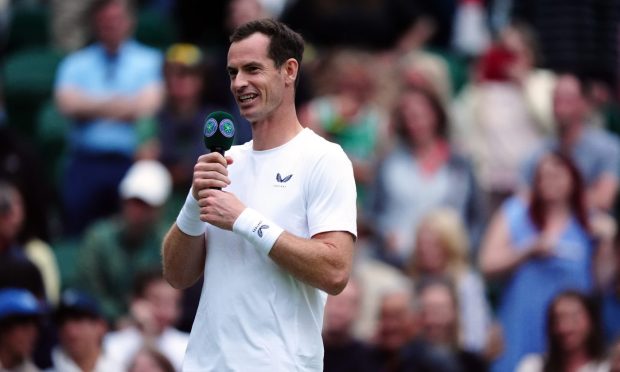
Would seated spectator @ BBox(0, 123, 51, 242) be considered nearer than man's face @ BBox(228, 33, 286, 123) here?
No

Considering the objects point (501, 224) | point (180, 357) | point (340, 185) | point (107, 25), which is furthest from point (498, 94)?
point (340, 185)

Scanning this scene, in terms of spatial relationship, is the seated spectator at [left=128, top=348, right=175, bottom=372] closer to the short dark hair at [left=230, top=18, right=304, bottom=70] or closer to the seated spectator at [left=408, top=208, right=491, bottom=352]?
the seated spectator at [left=408, top=208, right=491, bottom=352]

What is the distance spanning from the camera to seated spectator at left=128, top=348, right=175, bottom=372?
9.13 metres

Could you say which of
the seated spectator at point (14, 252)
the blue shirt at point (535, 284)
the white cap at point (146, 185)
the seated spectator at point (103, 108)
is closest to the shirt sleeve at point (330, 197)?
the seated spectator at point (14, 252)

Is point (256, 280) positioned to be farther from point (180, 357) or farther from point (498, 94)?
point (498, 94)

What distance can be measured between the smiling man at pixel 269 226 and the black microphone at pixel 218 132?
8 cm

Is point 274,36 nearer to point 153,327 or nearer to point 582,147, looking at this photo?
point 153,327

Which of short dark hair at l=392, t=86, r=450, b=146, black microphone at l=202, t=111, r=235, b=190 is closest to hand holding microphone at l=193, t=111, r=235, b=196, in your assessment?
black microphone at l=202, t=111, r=235, b=190

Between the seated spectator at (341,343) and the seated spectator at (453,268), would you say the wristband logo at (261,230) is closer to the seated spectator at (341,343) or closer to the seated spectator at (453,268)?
the seated spectator at (341,343)

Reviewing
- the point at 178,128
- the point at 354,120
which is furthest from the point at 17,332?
the point at 354,120

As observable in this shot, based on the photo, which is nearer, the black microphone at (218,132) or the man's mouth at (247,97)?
the black microphone at (218,132)

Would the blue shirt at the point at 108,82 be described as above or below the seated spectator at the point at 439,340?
above

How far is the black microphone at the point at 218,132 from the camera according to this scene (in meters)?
5.75

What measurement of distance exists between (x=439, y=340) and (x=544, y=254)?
3.57 ft
